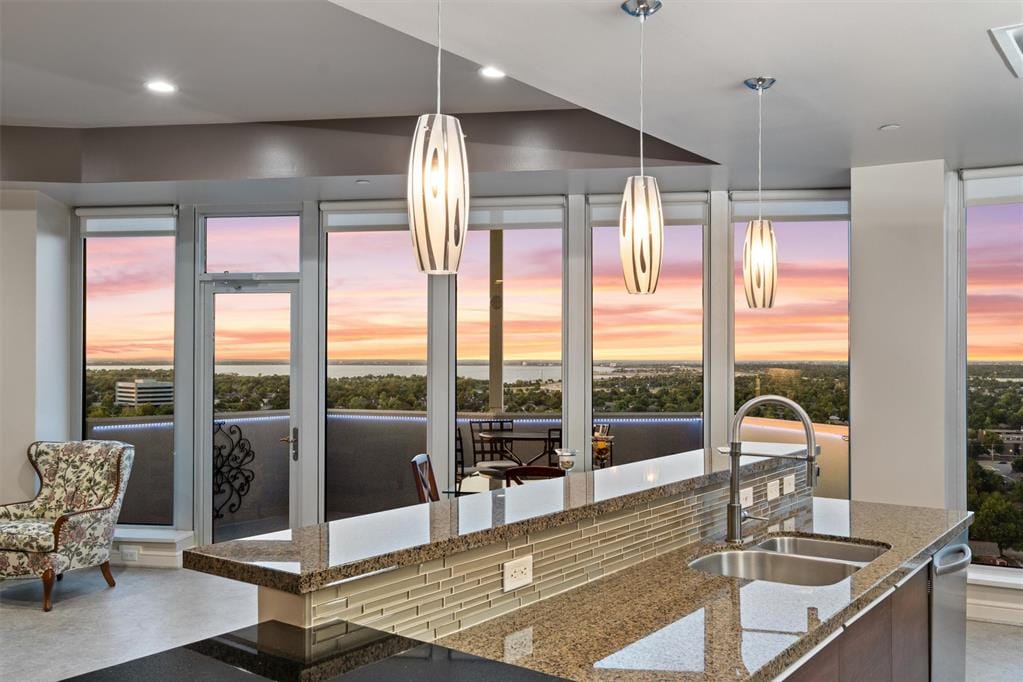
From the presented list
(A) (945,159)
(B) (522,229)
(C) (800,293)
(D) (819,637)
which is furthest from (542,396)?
(D) (819,637)

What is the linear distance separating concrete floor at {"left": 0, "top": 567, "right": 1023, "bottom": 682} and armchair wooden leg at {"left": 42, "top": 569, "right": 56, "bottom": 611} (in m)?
0.04

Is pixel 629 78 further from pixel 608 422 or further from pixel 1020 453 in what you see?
pixel 1020 453

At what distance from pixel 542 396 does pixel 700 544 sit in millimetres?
3347

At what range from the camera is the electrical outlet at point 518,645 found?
5.29ft

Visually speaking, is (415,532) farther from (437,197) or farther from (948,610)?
(948,610)

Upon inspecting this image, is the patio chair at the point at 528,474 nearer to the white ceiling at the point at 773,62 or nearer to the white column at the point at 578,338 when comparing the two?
the white column at the point at 578,338

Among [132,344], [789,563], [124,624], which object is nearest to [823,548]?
[789,563]

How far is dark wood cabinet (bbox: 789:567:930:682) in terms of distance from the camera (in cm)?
189

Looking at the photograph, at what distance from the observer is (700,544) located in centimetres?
267

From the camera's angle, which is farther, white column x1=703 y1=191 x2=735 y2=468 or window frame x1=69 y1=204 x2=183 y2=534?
window frame x1=69 y1=204 x2=183 y2=534

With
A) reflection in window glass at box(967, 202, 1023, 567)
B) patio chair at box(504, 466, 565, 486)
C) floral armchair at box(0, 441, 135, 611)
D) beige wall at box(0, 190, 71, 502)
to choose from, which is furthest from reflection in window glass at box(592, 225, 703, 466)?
beige wall at box(0, 190, 71, 502)

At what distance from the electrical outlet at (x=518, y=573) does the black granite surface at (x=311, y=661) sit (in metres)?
0.39

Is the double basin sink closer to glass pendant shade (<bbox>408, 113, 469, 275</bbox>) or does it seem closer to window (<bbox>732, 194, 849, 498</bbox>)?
glass pendant shade (<bbox>408, 113, 469, 275</bbox>)

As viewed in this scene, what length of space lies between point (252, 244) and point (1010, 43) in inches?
201
